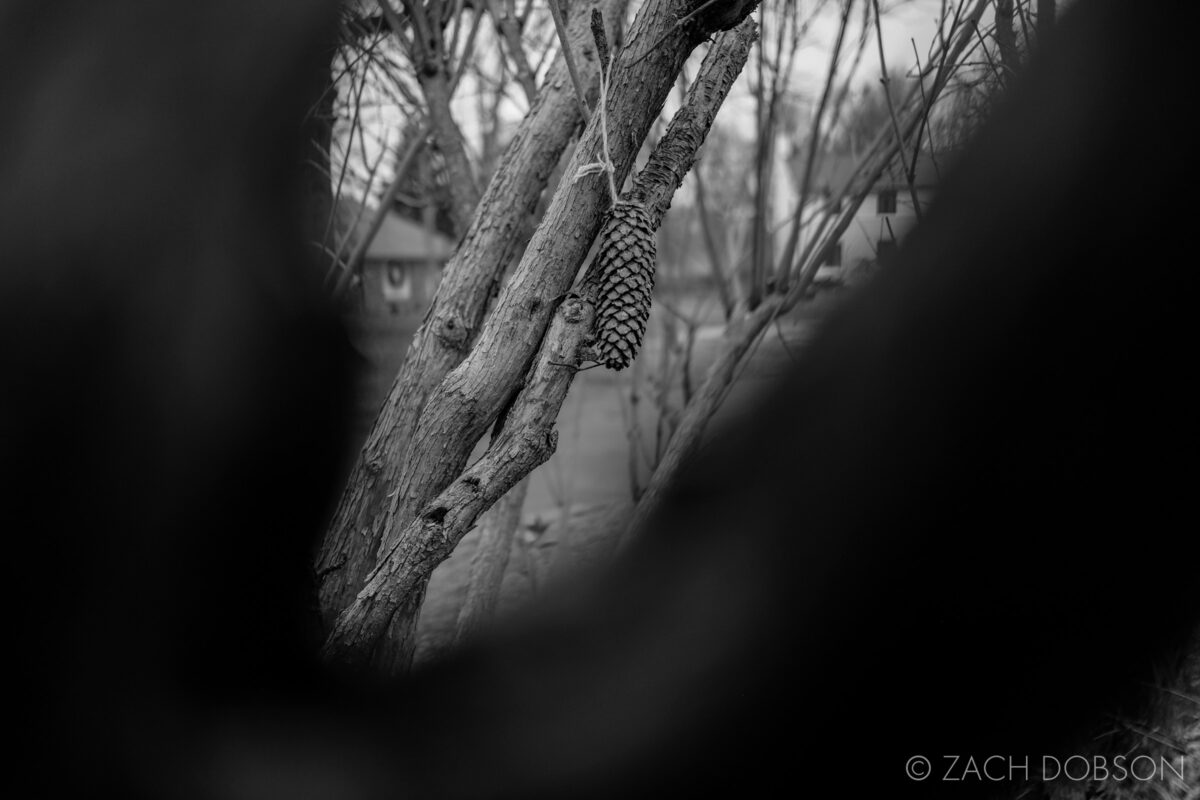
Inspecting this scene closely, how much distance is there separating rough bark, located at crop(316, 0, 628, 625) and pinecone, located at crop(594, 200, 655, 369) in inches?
18.8

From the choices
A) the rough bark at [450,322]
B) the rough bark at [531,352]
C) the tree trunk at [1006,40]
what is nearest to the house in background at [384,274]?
the rough bark at [450,322]

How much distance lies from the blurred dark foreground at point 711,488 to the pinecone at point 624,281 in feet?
1.03

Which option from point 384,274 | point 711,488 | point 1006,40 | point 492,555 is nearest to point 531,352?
point 711,488

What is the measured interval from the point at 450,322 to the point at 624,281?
568mm

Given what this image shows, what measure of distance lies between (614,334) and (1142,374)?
0.76 metres

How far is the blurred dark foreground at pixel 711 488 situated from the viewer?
1.36 meters

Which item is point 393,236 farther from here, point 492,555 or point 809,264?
point 809,264

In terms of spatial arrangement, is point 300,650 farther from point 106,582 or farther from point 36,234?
point 36,234

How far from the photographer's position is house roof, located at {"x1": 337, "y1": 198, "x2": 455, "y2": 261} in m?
3.05

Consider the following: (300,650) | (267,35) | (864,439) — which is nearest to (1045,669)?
(864,439)

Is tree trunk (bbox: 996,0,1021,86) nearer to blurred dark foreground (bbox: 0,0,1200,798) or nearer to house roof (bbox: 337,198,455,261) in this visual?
blurred dark foreground (bbox: 0,0,1200,798)

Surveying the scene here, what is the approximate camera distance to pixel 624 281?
52.5 inches

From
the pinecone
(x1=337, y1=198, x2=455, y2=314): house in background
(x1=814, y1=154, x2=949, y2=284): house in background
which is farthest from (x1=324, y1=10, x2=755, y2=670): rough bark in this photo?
(x1=337, y1=198, x2=455, y2=314): house in background

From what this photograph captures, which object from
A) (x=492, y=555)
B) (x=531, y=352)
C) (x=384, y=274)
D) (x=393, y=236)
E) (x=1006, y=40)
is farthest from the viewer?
(x=393, y=236)
